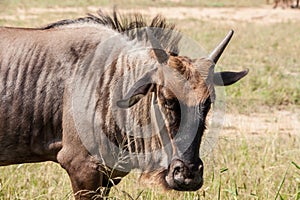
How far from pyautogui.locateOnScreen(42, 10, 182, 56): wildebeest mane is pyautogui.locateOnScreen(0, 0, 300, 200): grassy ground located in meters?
0.84

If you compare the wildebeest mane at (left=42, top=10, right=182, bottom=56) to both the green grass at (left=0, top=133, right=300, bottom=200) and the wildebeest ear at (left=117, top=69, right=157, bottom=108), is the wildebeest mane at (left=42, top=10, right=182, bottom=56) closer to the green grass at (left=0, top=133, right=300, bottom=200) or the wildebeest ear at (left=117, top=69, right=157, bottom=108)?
the wildebeest ear at (left=117, top=69, right=157, bottom=108)

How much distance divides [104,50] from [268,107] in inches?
235

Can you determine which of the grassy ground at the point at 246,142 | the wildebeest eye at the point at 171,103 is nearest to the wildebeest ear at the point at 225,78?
the wildebeest eye at the point at 171,103

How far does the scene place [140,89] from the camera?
4.19 metres

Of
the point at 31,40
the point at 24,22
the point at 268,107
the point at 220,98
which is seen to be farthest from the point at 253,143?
the point at 24,22

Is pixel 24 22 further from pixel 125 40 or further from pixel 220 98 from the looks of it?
pixel 125 40

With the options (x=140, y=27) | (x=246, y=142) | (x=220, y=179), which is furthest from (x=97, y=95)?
(x=246, y=142)

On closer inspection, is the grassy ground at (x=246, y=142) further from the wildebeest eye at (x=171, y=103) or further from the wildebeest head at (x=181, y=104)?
the wildebeest eye at (x=171, y=103)

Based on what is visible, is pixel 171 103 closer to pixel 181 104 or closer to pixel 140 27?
pixel 181 104

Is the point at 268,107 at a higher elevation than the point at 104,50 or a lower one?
lower

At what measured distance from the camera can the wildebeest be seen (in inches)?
167

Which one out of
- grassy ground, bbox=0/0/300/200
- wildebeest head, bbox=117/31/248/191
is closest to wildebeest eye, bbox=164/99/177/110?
wildebeest head, bbox=117/31/248/191

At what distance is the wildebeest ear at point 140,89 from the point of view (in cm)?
419

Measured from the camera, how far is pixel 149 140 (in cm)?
445
